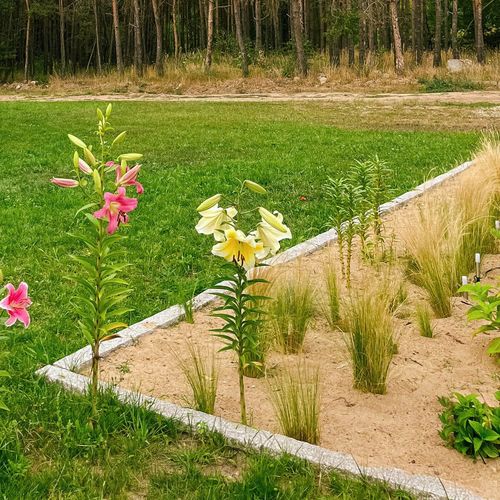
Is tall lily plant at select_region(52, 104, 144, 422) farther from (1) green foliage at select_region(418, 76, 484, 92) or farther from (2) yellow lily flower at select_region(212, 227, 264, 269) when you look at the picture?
(1) green foliage at select_region(418, 76, 484, 92)

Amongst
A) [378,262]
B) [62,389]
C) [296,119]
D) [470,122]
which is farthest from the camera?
[296,119]

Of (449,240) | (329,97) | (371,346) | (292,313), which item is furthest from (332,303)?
(329,97)

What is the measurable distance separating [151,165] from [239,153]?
1.61 meters

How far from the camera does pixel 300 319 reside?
142 inches

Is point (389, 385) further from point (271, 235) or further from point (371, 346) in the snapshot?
point (271, 235)

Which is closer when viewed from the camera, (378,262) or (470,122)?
(378,262)

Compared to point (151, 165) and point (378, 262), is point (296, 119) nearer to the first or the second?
point (151, 165)

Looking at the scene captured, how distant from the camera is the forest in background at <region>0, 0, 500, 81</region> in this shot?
90.5ft

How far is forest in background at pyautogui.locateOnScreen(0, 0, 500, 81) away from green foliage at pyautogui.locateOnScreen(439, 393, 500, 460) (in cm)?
2361

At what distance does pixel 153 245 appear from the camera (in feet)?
18.6

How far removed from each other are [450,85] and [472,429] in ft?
70.2

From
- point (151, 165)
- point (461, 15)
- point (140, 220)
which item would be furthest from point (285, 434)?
point (461, 15)

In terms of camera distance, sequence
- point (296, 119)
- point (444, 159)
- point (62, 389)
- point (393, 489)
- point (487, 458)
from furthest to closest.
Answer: point (296, 119)
point (444, 159)
point (62, 389)
point (487, 458)
point (393, 489)

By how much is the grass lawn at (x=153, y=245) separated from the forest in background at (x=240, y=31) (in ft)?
42.3
